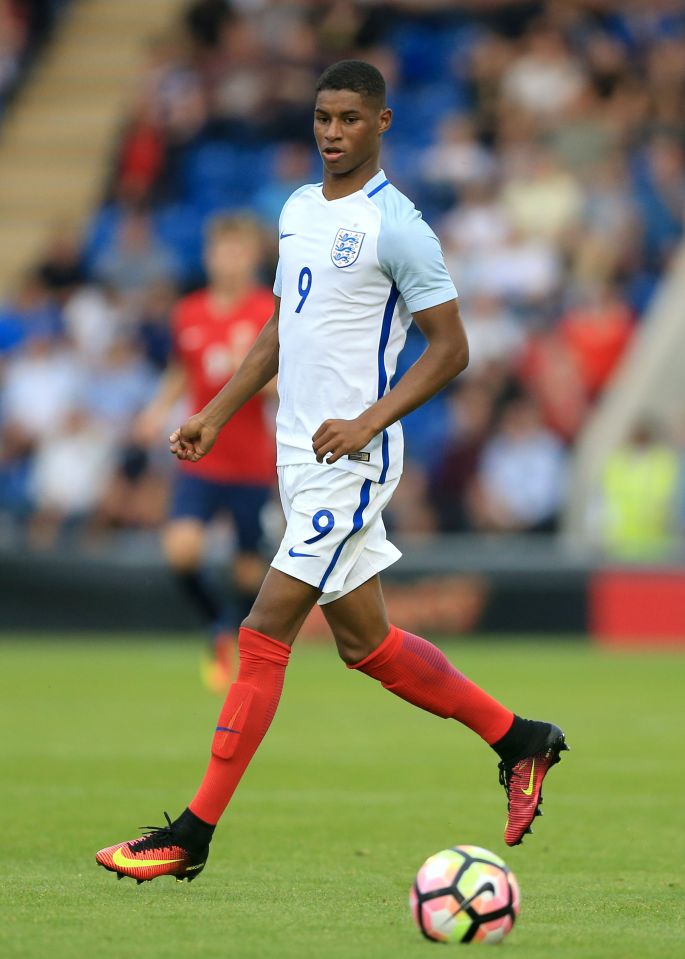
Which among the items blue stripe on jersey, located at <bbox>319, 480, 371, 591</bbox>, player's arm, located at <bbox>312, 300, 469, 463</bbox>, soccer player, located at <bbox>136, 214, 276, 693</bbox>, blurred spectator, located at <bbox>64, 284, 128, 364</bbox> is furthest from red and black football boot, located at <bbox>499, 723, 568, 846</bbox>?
blurred spectator, located at <bbox>64, 284, 128, 364</bbox>

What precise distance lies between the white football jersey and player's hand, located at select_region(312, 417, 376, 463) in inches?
7.5

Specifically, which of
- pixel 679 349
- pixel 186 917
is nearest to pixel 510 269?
pixel 679 349

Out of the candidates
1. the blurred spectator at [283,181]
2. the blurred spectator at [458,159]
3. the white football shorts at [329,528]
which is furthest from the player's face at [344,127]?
the blurred spectator at [283,181]

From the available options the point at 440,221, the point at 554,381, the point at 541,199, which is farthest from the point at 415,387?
the point at 440,221

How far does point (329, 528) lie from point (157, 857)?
1130mm

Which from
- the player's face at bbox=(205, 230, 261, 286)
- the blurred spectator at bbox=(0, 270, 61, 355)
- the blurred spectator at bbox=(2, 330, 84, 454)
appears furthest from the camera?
the blurred spectator at bbox=(0, 270, 61, 355)

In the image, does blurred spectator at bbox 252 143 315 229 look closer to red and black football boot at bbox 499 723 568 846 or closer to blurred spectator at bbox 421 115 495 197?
blurred spectator at bbox 421 115 495 197

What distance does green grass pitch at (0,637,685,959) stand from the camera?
194 inches

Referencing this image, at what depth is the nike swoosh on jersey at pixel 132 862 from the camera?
218 inches

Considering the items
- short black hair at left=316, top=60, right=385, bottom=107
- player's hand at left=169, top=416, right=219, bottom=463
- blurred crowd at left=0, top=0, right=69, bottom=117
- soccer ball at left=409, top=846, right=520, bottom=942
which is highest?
blurred crowd at left=0, top=0, right=69, bottom=117

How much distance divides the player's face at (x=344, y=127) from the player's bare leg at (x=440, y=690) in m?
1.33

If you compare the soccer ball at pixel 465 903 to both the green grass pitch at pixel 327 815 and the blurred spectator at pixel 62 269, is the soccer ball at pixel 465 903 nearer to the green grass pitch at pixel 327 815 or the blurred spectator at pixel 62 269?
the green grass pitch at pixel 327 815

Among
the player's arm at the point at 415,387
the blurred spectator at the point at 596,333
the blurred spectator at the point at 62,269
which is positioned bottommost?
the blurred spectator at the point at 596,333

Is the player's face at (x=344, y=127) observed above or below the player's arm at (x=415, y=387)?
above
